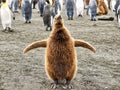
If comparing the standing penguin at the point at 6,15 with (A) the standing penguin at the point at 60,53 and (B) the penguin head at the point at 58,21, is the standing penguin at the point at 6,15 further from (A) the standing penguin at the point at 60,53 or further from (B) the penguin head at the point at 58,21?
(B) the penguin head at the point at 58,21

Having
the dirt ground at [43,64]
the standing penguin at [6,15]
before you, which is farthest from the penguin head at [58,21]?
the standing penguin at [6,15]

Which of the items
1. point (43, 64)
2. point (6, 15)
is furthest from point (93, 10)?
point (43, 64)

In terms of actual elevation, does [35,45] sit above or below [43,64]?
above

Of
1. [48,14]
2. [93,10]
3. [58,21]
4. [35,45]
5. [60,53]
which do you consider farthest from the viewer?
[93,10]

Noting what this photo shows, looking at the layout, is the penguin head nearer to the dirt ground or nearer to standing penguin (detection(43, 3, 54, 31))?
the dirt ground

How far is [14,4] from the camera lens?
21531 millimetres

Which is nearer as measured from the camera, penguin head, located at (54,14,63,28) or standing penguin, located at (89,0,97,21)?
penguin head, located at (54,14,63,28)

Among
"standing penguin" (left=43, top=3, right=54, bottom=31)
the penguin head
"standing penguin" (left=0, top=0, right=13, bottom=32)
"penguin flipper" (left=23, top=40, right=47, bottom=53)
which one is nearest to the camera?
the penguin head

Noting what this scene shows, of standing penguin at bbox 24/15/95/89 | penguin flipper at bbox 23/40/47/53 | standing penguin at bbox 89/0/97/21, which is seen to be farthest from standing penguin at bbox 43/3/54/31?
standing penguin at bbox 24/15/95/89

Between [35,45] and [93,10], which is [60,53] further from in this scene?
[93,10]

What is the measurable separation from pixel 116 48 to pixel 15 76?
3.56m

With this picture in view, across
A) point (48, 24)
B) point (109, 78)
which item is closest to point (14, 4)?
point (48, 24)

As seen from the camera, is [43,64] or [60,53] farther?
[43,64]

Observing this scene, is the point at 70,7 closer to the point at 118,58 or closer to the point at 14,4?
the point at 14,4
